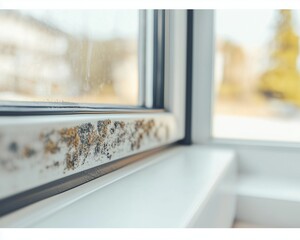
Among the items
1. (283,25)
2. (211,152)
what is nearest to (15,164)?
(211,152)

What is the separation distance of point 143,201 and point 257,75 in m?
0.71

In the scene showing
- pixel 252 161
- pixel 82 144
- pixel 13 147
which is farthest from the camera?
pixel 252 161

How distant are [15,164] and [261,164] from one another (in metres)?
0.80

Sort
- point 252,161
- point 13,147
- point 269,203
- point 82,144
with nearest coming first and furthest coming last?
point 13,147, point 82,144, point 269,203, point 252,161

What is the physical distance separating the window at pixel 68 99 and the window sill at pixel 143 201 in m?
0.02

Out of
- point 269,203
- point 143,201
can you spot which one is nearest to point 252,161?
point 269,203

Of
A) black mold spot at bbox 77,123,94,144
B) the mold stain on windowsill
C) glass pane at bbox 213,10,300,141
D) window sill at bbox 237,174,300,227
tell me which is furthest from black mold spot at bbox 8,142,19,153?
glass pane at bbox 213,10,300,141

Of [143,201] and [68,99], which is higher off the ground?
[68,99]

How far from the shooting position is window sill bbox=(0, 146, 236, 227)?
1.09 feet

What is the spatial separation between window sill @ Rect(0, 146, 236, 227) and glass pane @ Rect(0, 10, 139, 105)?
0.47 ft

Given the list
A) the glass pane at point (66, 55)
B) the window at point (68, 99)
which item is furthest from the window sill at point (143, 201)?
the glass pane at point (66, 55)

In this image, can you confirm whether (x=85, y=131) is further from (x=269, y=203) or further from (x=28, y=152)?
(x=269, y=203)

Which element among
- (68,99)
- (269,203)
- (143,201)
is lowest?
(269,203)

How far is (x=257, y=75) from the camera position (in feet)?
3.18
